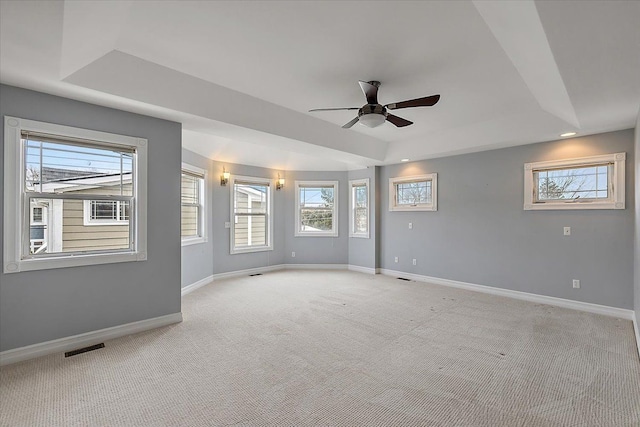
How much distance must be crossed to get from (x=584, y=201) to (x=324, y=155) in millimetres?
3957

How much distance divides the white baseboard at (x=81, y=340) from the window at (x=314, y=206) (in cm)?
400

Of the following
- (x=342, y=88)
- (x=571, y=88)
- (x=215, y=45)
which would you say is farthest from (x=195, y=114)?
(x=571, y=88)

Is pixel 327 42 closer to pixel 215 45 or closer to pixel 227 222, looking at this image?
pixel 215 45

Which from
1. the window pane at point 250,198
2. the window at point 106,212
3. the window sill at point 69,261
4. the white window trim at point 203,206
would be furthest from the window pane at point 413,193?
the window at point 106,212

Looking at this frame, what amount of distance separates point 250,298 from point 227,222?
2.03 m

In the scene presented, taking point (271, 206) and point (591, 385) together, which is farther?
point (271, 206)

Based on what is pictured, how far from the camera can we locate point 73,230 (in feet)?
10.0

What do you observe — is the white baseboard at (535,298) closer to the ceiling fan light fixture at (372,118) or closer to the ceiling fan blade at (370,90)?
the ceiling fan light fixture at (372,118)

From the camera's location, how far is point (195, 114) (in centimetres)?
331

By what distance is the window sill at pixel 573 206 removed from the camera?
3918 mm

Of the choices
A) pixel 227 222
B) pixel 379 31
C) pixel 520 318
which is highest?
pixel 379 31

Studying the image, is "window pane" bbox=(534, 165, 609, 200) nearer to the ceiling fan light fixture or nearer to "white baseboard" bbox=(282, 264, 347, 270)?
the ceiling fan light fixture

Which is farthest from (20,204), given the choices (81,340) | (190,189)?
(190,189)

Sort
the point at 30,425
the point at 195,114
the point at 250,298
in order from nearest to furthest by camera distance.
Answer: the point at 30,425 < the point at 195,114 < the point at 250,298
